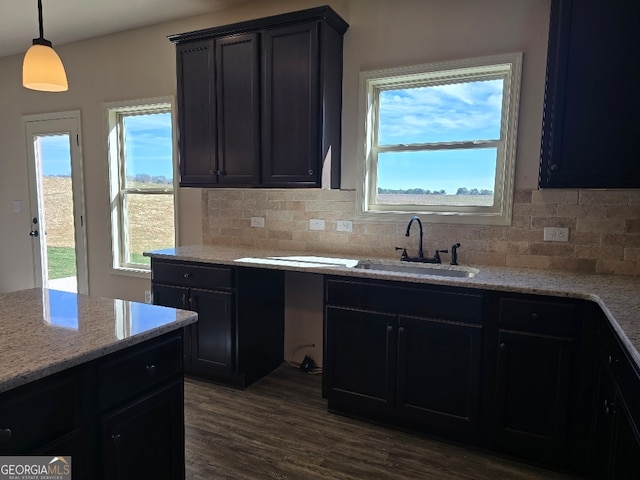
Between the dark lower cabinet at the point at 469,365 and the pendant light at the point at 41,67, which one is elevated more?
the pendant light at the point at 41,67

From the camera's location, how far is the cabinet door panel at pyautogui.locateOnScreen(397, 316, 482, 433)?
85.8 inches

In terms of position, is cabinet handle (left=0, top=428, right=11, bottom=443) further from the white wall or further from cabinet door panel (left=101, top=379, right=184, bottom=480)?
the white wall

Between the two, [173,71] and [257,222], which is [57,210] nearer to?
[173,71]

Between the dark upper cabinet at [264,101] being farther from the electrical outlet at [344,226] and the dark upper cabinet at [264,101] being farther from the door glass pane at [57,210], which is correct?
the door glass pane at [57,210]

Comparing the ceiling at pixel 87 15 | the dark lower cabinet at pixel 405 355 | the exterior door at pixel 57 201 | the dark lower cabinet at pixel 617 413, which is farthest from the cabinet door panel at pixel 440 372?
the exterior door at pixel 57 201

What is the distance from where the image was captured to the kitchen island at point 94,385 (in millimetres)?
1062

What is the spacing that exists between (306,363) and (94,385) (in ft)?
7.12

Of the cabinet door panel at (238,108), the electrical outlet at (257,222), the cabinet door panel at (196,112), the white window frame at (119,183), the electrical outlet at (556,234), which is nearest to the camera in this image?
the electrical outlet at (556,234)

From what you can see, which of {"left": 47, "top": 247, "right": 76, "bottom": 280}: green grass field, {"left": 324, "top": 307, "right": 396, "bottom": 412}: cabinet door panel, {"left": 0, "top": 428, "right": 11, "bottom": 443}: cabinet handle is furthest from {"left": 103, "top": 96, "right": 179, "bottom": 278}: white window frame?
{"left": 0, "top": 428, "right": 11, "bottom": 443}: cabinet handle

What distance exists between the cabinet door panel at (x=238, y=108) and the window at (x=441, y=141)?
80cm

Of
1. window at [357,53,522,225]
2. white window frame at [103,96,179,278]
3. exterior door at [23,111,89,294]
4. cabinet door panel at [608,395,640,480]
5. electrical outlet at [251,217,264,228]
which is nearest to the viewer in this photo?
cabinet door panel at [608,395,640,480]

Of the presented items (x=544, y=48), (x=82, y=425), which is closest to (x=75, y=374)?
(x=82, y=425)

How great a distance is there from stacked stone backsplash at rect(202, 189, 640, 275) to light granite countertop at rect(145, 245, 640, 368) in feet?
0.44

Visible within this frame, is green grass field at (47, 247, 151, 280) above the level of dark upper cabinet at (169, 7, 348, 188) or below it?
below
